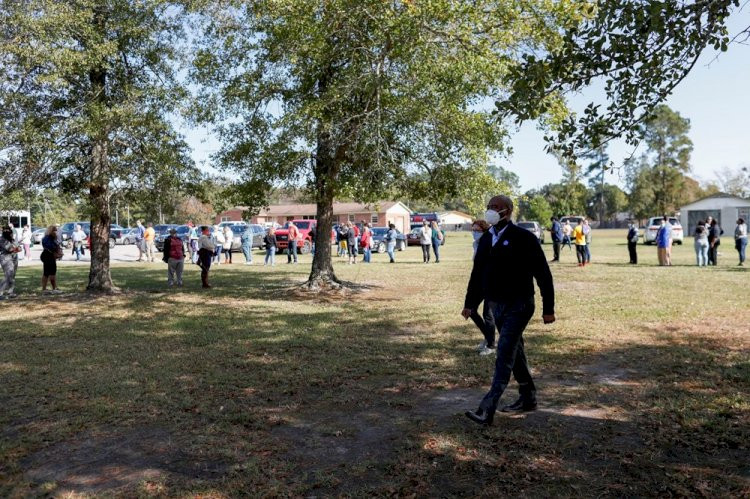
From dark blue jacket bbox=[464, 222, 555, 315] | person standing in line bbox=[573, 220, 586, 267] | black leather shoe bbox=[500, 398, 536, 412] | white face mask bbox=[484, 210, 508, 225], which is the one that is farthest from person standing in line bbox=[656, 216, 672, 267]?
white face mask bbox=[484, 210, 508, 225]

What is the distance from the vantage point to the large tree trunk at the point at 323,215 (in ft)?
45.7

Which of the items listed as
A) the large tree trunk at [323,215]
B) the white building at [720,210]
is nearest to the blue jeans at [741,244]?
the large tree trunk at [323,215]

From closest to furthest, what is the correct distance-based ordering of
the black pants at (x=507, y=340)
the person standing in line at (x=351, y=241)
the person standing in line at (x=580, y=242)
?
the black pants at (x=507, y=340) → the person standing in line at (x=580, y=242) → the person standing in line at (x=351, y=241)

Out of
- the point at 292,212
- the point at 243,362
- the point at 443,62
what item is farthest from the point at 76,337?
the point at 292,212

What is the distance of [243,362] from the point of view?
25.7ft

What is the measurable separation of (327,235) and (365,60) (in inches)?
181

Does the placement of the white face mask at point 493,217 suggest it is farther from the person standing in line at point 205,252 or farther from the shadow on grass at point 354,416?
Answer: the person standing in line at point 205,252

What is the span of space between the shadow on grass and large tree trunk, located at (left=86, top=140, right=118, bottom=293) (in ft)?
16.7

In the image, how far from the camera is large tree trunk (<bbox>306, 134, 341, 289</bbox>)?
13944 millimetres

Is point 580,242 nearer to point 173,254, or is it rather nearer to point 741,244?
point 741,244

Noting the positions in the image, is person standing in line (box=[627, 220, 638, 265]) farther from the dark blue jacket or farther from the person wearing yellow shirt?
the person wearing yellow shirt

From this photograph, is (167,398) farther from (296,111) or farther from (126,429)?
(296,111)

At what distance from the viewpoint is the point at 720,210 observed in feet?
167

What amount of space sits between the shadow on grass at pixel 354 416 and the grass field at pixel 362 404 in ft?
0.07
